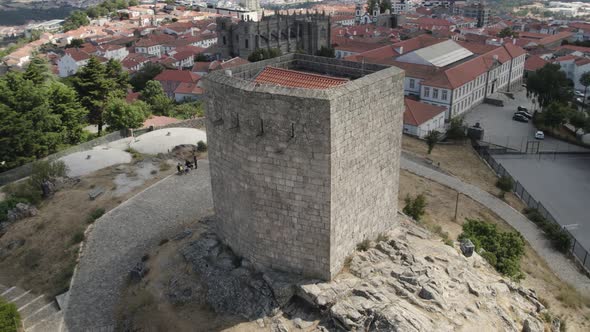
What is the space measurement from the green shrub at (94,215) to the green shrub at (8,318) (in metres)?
6.21

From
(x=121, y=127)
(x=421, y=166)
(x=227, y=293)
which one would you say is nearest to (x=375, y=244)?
(x=227, y=293)

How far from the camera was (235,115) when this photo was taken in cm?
1269

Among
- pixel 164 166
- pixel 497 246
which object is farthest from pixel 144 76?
pixel 497 246

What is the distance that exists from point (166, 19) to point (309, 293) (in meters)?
140

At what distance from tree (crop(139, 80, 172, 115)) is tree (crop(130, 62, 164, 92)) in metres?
13.5

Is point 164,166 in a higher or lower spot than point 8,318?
lower

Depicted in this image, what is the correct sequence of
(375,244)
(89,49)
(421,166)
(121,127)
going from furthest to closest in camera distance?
1. (89,49)
2. (121,127)
3. (421,166)
4. (375,244)

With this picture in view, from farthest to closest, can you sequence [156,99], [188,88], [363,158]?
[188,88] < [156,99] < [363,158]

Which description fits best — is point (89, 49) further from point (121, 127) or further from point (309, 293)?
point (309, 293)

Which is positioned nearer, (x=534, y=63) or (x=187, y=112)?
(x=187, y=112)

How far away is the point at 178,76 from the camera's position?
58938 millimetres

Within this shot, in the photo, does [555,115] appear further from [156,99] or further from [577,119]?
[156,99]

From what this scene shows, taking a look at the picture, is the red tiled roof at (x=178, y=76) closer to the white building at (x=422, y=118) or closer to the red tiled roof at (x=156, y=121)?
the red tiled roof at (x=156, y=121)

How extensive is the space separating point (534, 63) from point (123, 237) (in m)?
60.0
